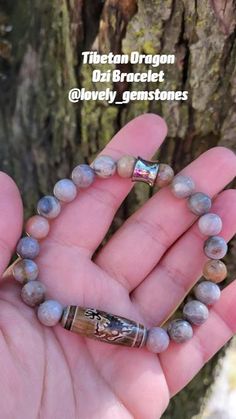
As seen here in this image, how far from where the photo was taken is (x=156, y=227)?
1074mm

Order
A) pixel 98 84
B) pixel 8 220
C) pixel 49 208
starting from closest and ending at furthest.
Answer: pixel 8 220, pixel 49 208, pixel 98 84

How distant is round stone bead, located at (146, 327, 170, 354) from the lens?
0.99m

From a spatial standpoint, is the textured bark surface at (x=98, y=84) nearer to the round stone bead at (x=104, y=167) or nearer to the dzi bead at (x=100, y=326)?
the round stone bead at (x=104, y=167)

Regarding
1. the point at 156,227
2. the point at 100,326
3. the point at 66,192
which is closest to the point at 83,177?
the point at 66,192

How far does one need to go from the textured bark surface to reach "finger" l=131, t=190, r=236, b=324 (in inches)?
6.5

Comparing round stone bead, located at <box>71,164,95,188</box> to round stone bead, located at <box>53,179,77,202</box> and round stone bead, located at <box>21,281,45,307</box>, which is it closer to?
round stone bead, located at <box>53,179,77,202</box>

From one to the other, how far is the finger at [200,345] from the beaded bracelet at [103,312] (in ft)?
0.05

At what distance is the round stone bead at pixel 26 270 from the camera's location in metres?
1.00

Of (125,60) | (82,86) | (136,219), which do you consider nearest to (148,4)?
(125,60)

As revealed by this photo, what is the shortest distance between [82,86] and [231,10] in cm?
32

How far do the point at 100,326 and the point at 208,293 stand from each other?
19 centimetres

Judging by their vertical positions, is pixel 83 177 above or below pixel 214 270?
above

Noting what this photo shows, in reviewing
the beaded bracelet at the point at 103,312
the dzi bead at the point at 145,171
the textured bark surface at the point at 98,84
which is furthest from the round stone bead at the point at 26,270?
the textured bark surface at the point at 98,84

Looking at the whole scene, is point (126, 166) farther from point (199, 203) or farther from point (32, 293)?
point (32, 293)
